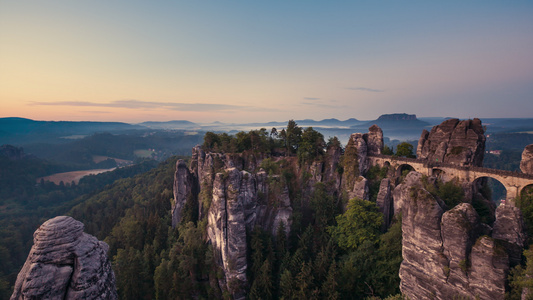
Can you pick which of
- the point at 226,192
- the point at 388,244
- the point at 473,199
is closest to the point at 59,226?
the point at 226,192

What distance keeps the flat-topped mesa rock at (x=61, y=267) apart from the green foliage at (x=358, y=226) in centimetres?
2352

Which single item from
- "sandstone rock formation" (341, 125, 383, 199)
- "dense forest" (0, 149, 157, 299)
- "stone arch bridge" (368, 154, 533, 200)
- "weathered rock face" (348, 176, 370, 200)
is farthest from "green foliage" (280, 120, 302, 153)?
"dense forest" (0, 149, 157, 299)

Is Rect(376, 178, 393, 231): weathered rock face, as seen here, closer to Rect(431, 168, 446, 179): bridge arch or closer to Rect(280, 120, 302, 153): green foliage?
Rect(431, 168, 446, 179): bridge arch

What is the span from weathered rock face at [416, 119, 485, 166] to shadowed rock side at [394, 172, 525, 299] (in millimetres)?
18150

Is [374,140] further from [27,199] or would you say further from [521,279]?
[27,199]

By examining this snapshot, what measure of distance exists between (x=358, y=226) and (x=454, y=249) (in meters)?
12.8

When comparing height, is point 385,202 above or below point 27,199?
above

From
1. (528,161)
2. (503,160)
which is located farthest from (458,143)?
(503,160)

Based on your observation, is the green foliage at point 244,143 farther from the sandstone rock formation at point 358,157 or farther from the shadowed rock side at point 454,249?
the shadowed rock side at point 454,249

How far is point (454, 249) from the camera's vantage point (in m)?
13.9

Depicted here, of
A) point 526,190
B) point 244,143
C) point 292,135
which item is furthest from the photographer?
point 244,143

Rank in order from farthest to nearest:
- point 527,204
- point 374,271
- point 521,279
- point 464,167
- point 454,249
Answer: point 464,167
point 527,204
point 374,271
point 454,249
point 521,279

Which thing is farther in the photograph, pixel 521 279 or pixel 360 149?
pixel 360 149

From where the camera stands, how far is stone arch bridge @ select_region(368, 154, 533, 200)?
25000mm
